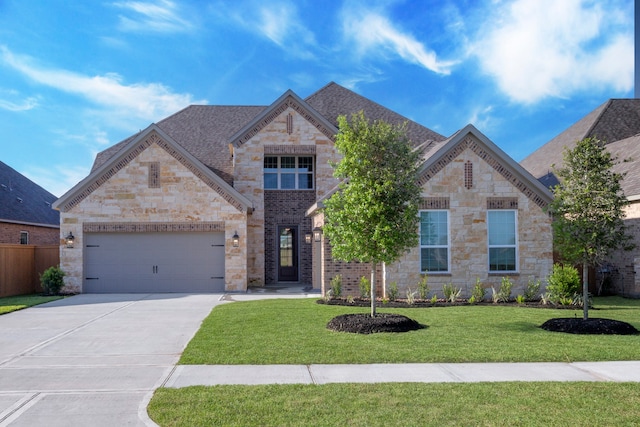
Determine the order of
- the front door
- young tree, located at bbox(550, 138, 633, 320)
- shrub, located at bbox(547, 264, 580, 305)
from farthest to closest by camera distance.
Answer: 1. the front door
2. shrub, located at bbox(547, 264, 580, 305)
3. young tree, located at bbox(550, 138, 633, 320)

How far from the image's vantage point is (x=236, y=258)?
20.7m

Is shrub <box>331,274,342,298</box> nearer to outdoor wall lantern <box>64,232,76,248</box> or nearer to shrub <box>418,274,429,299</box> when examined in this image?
shrub <box>418,274,429,299</box>

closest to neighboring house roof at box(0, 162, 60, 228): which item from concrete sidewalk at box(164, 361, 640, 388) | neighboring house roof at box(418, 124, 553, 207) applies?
neighboring house roof at box(418, 124, 553, 207)

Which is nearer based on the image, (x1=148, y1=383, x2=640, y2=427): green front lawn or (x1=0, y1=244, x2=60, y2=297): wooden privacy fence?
(x1=148, y1=383, x2=640, y2=427): green front lawn

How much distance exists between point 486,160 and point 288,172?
9372mm

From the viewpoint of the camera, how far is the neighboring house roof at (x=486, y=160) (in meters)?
17.0

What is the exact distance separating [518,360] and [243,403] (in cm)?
451

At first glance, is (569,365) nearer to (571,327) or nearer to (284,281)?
(571,327)

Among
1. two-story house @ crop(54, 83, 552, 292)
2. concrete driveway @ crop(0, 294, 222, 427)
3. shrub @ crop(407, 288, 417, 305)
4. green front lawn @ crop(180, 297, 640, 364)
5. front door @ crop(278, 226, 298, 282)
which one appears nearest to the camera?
concrete driveway @ crop(0, 294, 222, 427)

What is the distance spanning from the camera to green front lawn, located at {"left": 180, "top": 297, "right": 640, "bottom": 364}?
28.7 ft

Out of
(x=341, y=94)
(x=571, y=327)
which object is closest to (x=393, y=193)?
(x=571, y=327)

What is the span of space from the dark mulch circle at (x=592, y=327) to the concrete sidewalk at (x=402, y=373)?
2896 millimetres

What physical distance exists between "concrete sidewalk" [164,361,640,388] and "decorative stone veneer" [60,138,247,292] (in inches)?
504

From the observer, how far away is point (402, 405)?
6188mm
